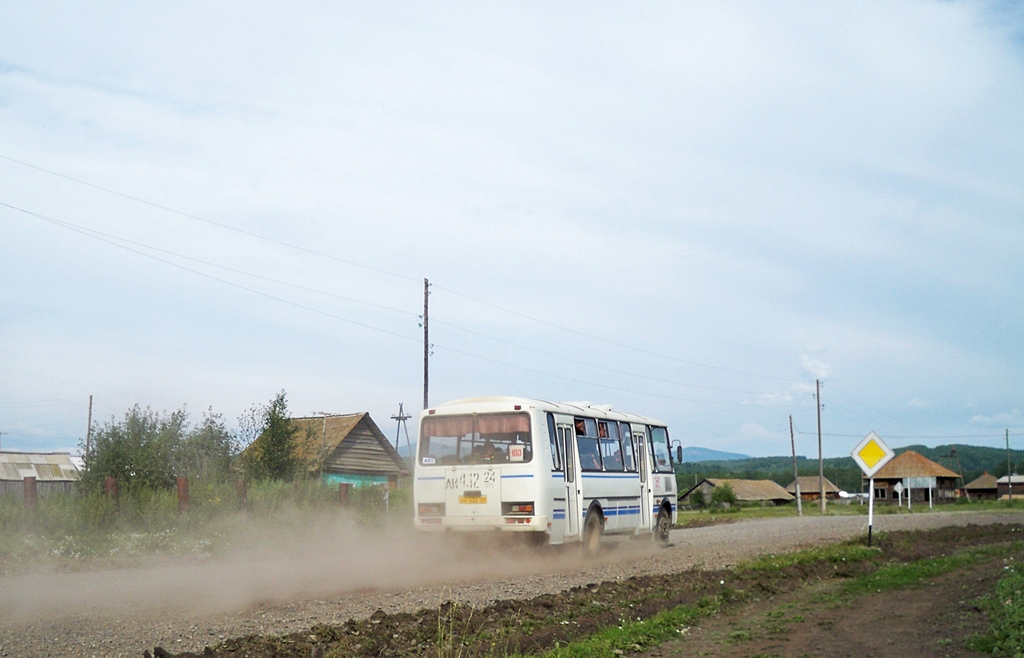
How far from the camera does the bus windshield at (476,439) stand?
59.4ft

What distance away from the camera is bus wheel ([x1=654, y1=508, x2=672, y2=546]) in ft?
78.3

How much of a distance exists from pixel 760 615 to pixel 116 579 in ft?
35.5

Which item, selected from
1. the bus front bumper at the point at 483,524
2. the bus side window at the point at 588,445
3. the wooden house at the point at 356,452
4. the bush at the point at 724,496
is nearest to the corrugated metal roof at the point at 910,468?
the bush at the point at 724,496

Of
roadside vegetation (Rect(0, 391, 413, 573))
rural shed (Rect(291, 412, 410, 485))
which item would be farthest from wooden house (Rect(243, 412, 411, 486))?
roadside vegetation (Rect(0, 391, 413, 573))

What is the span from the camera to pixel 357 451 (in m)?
52.7

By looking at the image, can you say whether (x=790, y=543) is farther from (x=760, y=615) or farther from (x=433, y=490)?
(x=760, y=615)

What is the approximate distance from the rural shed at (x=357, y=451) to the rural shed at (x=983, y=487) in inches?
5034

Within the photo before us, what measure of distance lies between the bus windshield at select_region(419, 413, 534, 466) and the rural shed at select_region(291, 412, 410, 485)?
30567 millimetres

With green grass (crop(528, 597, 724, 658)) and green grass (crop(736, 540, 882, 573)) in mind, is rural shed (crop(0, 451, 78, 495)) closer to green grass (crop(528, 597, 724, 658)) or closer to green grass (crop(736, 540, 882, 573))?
green grass (crop(736, 540, 882, 573))

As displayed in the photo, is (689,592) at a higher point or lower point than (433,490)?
lower

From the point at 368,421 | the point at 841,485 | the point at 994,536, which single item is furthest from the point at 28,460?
the point at 841,485

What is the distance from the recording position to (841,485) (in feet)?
573

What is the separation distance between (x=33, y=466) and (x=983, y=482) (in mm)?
144054

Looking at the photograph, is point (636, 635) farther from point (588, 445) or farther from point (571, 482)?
point (588, 445)
